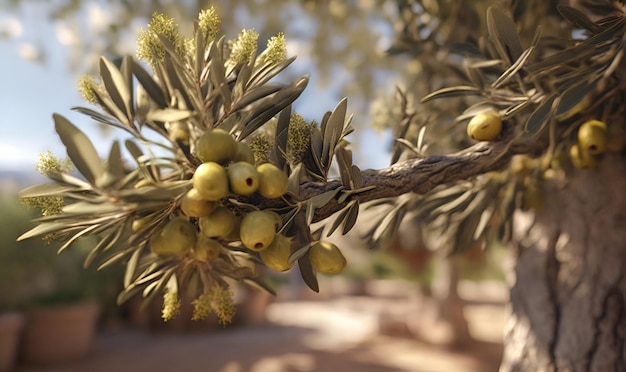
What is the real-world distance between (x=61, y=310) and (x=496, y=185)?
14.1ft

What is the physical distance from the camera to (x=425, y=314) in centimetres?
521

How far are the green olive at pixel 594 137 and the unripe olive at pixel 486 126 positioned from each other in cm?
28

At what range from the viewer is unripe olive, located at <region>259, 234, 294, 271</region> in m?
0.72

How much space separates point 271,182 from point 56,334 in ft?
14.6

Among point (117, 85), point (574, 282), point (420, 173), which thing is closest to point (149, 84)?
point (117, 85)

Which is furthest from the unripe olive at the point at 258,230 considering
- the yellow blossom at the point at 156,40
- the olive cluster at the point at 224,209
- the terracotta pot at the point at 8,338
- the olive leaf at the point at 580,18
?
the terracotta pot at the point at 8,338

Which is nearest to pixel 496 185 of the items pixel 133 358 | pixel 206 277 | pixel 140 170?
pixel 206 277

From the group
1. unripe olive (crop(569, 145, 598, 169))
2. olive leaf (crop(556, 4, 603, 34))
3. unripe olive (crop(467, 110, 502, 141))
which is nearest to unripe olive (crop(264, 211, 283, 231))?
unripe olive (crop(467, 110, 502, 141))

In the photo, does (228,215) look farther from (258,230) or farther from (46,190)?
(46,190)

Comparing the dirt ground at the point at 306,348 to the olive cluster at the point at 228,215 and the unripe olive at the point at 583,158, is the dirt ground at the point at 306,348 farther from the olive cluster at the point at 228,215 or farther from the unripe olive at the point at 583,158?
the olive cluster at the point at 228,215

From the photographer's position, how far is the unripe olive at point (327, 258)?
2.41 ft

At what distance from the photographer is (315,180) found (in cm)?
88

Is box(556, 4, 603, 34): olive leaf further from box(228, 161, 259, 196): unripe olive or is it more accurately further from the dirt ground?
the dirt ground

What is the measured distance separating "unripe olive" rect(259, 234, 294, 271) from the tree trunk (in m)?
1.11
